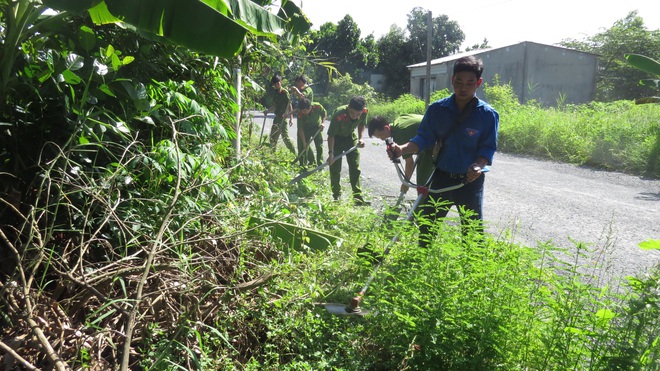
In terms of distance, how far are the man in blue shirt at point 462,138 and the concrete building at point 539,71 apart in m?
24.0

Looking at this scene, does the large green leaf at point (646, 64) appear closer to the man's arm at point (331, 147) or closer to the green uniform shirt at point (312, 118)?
the man's arm at point (331, 147)

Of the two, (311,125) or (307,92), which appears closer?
(311,125)

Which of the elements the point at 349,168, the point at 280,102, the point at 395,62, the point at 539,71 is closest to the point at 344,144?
the point at 349,168

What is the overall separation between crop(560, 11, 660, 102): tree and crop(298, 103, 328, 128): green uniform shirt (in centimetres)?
2413

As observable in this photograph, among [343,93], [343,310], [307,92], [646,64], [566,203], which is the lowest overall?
[566,203]

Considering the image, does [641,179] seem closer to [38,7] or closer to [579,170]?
[579,170]

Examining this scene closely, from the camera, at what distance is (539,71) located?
29.1m

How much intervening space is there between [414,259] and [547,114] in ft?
50.8

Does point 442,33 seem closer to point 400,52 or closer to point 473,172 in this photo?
point 400,52

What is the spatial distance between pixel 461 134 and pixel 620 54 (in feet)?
110

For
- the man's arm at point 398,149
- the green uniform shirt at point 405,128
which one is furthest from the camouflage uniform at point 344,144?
the man's arm at point 398,149

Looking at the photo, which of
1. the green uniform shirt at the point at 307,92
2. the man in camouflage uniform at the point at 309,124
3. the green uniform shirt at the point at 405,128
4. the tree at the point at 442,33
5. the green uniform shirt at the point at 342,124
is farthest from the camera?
the tree at the point at 442,33

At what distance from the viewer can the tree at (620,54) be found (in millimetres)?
30919

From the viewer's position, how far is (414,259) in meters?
3.38
